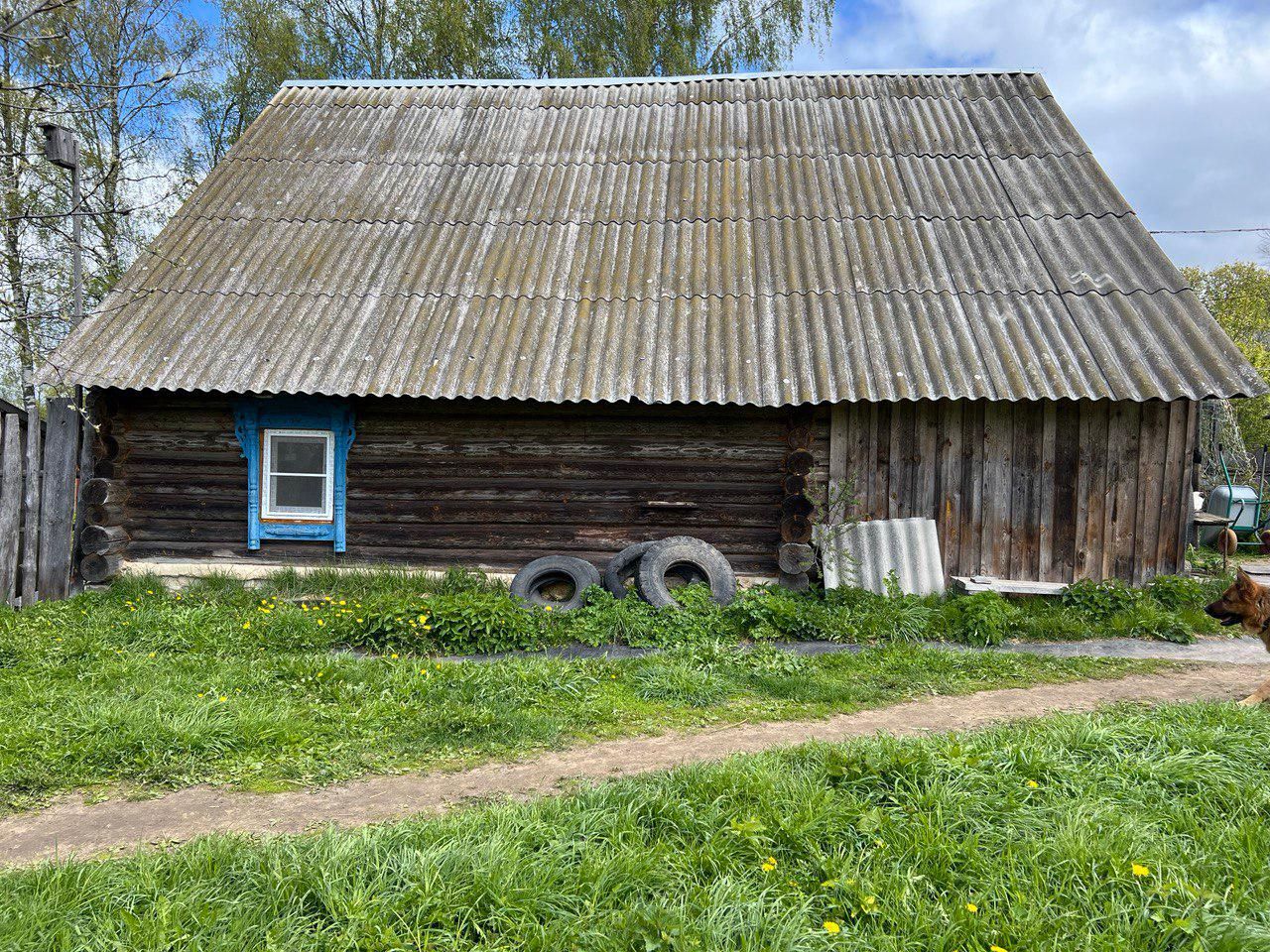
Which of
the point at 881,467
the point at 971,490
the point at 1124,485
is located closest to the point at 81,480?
the point at 881,467

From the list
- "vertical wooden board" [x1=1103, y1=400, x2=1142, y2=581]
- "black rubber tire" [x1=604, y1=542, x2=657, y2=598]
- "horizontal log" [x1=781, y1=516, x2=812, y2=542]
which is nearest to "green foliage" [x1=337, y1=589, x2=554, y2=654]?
"black rubber tire" [x1=604, y1=542, x2=657, y2=598]

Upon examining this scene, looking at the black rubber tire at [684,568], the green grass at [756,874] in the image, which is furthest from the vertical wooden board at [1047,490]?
the green grass at [756,874]

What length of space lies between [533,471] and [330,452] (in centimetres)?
231

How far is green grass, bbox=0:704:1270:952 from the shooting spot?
284 centimetres

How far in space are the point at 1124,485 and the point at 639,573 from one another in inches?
205

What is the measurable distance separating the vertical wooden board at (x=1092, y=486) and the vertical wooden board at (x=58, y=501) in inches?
416

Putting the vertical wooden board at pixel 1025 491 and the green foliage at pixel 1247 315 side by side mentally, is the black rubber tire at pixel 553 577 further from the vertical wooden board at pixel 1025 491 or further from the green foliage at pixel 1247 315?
the green foliage at pixel 1247 315

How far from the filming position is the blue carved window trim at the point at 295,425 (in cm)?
923

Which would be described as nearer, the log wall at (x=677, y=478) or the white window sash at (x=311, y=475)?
the log wall at (x=677, y=478)

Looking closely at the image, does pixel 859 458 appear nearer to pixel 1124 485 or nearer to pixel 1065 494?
pixel 1065 494

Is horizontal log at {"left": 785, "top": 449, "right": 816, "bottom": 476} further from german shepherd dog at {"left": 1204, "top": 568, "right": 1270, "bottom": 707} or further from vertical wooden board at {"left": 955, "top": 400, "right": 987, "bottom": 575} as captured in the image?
german shepherd dog at {"left": 1204, "top": 568, "right": 1270, "bottom": 707}

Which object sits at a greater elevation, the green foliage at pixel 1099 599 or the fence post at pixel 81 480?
the fence post at pixel 81 480

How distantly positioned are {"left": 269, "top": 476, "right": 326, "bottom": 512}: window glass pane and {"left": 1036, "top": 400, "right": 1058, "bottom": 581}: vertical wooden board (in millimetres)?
7949

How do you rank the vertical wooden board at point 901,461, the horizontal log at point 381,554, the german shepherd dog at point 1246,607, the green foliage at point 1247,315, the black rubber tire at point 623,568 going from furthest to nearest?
the green foliage at point 1247,315 → the horizontal log at point 381,554 → the vertical wooden board at point 901,461 → the black rubber tire at point 623,568 → the german shepherd dog at point 1246,607
